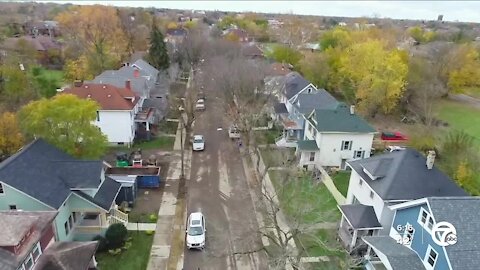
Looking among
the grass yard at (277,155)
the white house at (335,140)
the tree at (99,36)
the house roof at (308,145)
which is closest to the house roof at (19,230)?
the grass yard at (277,155)

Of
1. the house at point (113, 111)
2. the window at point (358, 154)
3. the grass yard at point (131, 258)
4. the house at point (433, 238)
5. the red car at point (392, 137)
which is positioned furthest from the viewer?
the red car at point (392, 137)

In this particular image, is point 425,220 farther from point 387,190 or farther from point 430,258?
point 387,190

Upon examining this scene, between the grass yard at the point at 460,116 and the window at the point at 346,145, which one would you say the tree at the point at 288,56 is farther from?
the window at the point at 346,145

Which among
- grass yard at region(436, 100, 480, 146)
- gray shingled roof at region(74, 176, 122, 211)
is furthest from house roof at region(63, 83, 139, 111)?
grass yard at region(436, 100, 480, 146)

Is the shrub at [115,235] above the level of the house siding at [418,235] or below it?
below

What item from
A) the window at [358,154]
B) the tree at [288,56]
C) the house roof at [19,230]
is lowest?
the window at [358,154]

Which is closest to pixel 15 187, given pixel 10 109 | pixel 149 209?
Answer: pixel 149 209

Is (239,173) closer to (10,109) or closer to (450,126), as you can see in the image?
(10,109)

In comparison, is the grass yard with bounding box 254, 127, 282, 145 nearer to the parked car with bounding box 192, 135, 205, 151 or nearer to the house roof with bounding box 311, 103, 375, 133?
the parked car with bounding box 192, 135, 205, 151
